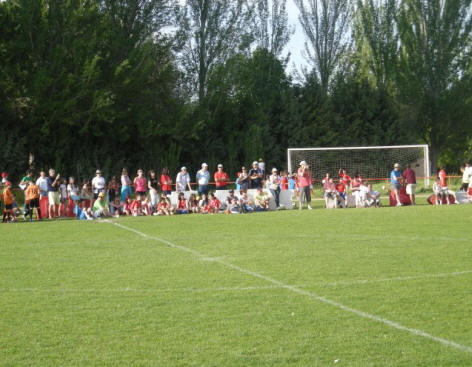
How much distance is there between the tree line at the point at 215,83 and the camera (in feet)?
114

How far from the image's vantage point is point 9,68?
3406 cm

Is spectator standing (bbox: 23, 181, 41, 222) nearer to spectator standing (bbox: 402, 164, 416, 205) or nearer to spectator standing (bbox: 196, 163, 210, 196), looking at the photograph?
spectator standing (bbox: 196, 163, 210, 196)

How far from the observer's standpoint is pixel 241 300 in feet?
24.4

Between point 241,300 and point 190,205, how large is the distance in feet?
54.7

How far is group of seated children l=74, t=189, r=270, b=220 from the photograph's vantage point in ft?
75.9

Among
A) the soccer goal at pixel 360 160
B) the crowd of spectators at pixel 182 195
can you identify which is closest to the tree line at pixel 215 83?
the soccer goal at pixel 360 160

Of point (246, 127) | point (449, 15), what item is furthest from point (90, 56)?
point (449, 15)

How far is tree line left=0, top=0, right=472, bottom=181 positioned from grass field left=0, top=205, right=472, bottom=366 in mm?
22431

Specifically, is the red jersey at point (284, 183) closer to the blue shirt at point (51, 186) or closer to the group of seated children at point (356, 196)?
the group of seated children at point (356, 196)

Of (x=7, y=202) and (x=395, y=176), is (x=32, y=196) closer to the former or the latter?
(x=7, y=202)

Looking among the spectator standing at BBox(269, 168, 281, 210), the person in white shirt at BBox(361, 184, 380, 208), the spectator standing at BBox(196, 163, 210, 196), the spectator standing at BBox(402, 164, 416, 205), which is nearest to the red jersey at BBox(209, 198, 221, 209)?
the spectator standing at BBox(196, 163, 210, 196)

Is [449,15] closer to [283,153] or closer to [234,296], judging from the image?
[283,153]

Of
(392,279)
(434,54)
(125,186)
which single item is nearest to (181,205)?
(125,186)

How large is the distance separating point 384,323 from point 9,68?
31711 mm
